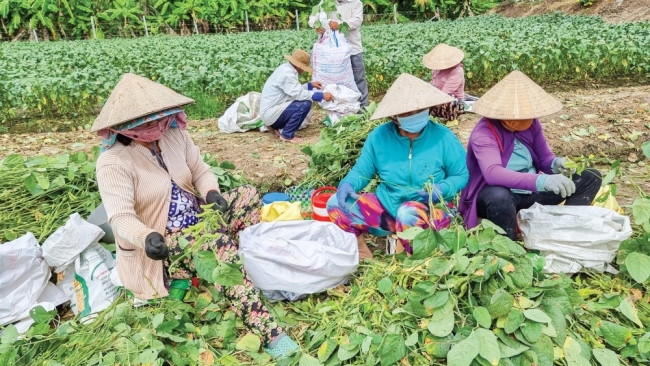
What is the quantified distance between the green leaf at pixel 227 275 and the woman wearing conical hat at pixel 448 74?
3157 mm

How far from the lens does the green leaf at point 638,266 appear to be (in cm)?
197

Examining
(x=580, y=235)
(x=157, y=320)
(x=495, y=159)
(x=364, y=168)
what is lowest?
(x=157, y=320)

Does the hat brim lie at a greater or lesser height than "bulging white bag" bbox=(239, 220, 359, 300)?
greater

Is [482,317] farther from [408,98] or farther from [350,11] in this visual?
[350,11]

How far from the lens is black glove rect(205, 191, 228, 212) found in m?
2.34

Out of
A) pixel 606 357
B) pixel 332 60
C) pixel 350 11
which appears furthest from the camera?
pixel 350 11

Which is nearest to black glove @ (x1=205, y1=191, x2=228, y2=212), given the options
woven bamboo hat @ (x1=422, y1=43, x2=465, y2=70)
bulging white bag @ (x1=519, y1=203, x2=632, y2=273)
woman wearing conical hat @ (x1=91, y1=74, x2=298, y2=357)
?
woman wearing conical hat @ (x1=91, y1=74, x2=298, y2=357)

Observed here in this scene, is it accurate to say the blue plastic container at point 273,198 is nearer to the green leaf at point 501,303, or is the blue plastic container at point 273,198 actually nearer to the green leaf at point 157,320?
the green leaf at point 157,320

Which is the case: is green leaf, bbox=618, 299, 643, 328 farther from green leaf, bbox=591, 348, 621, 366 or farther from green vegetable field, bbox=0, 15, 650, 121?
green vegetable field, bbox=0, 15, 650, 121

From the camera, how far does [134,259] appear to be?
214 centimetres

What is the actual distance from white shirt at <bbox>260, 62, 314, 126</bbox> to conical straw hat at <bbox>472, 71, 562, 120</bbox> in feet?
7.95

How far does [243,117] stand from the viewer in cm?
502

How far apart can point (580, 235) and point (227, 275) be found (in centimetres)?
159

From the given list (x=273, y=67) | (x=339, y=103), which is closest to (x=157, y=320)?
(x=339, y=103)
